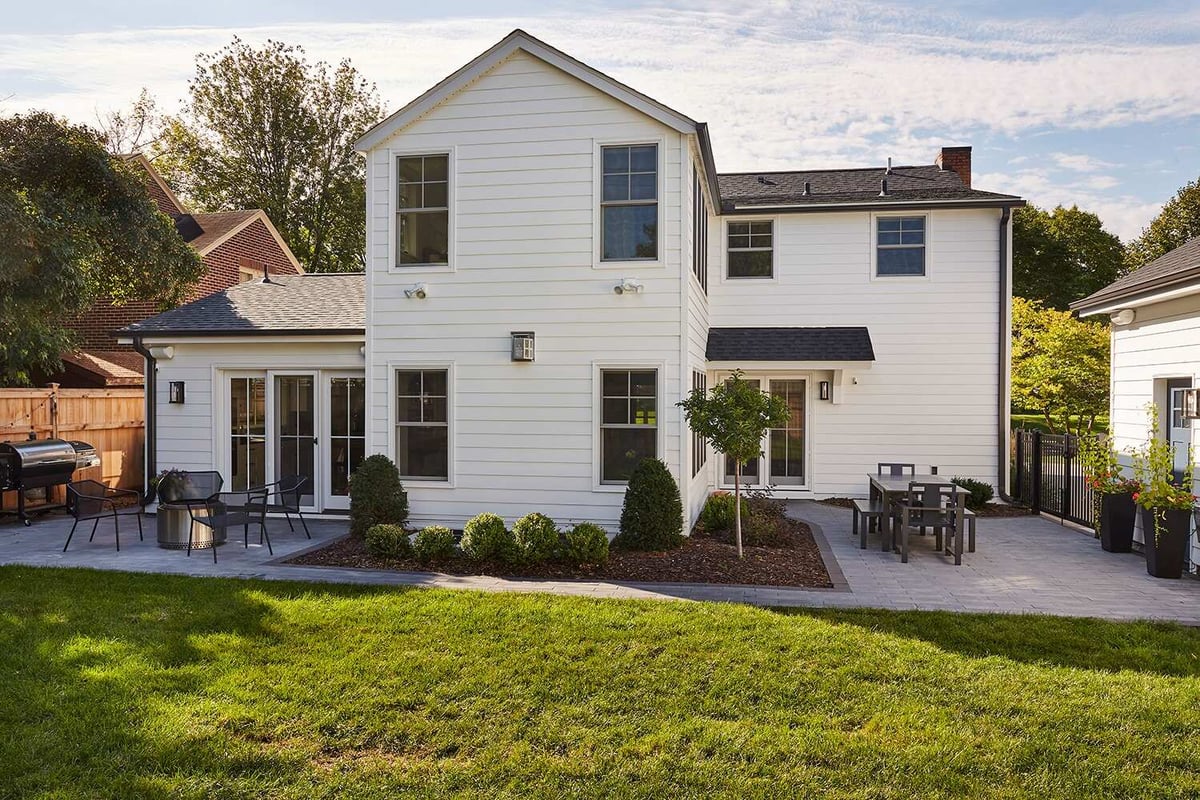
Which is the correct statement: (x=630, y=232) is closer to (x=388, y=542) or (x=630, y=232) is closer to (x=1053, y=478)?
(x=388, y=542)

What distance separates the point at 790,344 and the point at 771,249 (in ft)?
5.95

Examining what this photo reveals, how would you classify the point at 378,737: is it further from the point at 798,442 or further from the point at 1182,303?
the point at 798,442

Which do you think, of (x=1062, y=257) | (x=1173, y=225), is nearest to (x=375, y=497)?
(x=1062, y=257)

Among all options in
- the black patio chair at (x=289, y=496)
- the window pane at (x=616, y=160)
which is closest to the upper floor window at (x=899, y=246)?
the window pane at (x=616, y=160)

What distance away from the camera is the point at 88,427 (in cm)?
1273

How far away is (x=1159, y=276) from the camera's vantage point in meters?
8.66

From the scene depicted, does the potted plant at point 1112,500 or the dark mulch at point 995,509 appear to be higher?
the potted plant at point 1112,500

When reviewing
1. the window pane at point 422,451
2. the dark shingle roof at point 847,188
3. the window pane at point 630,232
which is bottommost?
the window pane at point 422,451

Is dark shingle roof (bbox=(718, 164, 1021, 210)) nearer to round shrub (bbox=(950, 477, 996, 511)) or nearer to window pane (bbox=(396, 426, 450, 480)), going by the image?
round shrub (bbox=(950, 477, 996, 511))

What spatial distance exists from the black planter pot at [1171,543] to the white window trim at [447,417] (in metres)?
7.81

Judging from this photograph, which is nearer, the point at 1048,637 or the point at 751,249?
the point at 1048,637

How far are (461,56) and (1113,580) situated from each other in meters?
9.70

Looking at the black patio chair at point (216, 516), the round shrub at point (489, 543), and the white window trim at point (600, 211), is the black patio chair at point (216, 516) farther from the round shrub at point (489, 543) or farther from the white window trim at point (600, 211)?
the white window trim at point (600, 211)

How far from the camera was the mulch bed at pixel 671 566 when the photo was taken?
769cm
